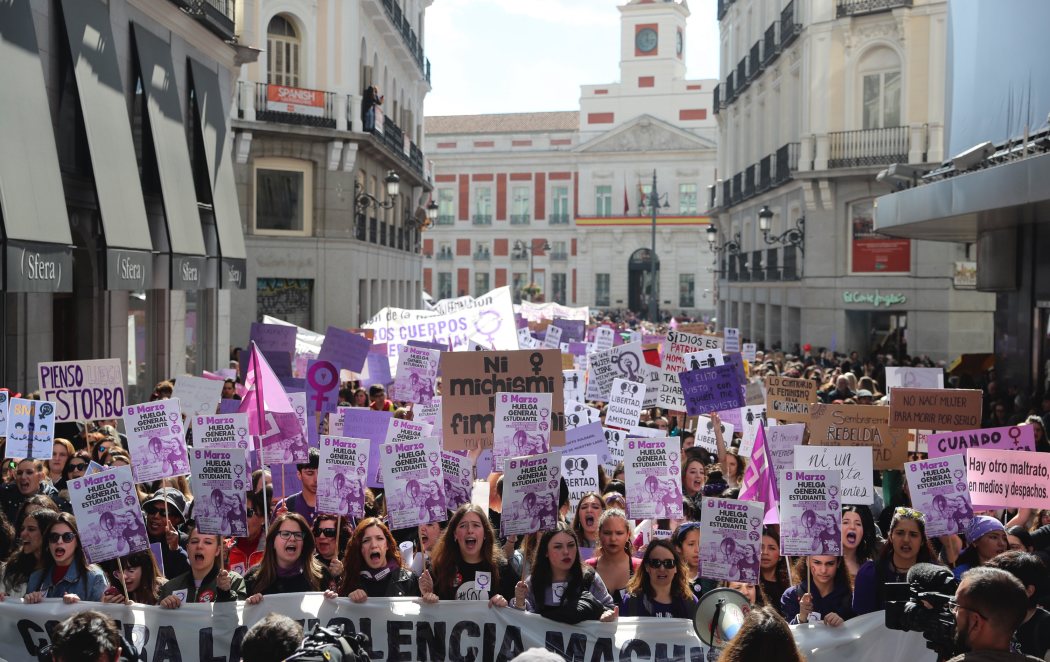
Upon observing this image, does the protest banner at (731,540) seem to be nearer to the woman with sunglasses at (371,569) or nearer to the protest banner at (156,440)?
the woman with sunglasses at (371,569)

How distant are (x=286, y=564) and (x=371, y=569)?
48 cm

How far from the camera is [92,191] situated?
15.4 m

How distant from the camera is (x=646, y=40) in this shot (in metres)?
89.6

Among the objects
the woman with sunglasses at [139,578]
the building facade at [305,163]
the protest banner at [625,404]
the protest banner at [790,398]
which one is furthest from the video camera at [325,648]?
the building facade at [305,163]

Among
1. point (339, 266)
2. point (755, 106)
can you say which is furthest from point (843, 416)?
point (755, 106)

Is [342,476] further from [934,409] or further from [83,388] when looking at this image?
[934,409]

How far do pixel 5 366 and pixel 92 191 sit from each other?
112 inches

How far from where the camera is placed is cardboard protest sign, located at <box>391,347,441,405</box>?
1351 centimetres

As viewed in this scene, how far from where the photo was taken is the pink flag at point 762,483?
766 cm

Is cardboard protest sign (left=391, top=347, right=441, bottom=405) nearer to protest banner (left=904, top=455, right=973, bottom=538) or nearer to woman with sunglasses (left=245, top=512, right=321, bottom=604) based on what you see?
woman with sunglasses (left=245, top=512, right=321, bottom=604)

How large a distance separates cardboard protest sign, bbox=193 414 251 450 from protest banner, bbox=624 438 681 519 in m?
2.68

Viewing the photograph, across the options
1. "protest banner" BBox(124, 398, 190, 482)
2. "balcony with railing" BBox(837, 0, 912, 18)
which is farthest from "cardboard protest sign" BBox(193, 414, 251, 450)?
"balcony with railing" BBox(837, 0, 912, 18)

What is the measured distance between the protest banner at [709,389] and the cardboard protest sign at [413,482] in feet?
14.0

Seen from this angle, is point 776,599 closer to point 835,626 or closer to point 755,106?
point 835,626
